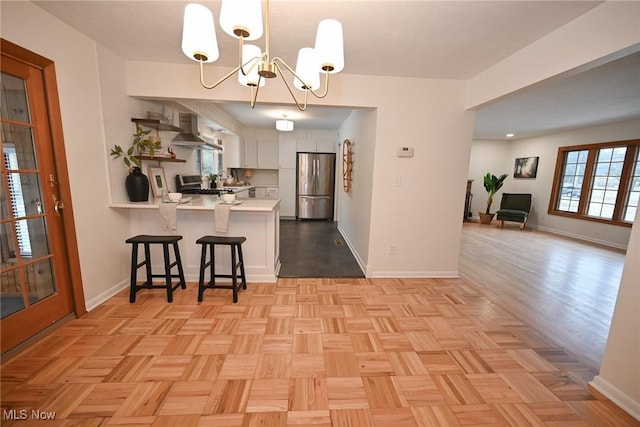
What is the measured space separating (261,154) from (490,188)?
623 cm

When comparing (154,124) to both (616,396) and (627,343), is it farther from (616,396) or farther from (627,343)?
(616,396)

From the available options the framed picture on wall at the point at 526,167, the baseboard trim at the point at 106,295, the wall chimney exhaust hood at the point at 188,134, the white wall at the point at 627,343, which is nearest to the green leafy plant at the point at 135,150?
the wall chimney exhaust hood at the point at 188,134

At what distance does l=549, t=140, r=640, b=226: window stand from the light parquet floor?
4.92 metres

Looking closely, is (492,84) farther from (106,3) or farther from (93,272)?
(93,272)

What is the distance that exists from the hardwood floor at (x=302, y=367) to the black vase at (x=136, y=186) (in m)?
1.00

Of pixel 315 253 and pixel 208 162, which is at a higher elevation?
pixel 208 162

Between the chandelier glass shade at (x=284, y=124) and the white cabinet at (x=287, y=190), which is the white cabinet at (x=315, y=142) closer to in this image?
the white cabinet at (x=287, y=190)

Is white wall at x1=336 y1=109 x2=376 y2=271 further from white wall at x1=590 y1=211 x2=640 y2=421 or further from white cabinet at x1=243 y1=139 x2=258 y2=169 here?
white cabinet at x1=243 y1=139 x2=258 y2=169

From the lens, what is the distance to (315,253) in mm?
3955

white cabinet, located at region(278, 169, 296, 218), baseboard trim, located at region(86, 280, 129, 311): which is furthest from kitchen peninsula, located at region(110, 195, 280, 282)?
white cabinet, located at region(278, 169, 296, 218)

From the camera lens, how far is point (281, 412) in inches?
53.4

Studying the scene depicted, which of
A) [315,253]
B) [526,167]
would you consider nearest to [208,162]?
[315,253]

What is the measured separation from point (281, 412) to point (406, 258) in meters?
2.30

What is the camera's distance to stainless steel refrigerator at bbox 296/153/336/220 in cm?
626
